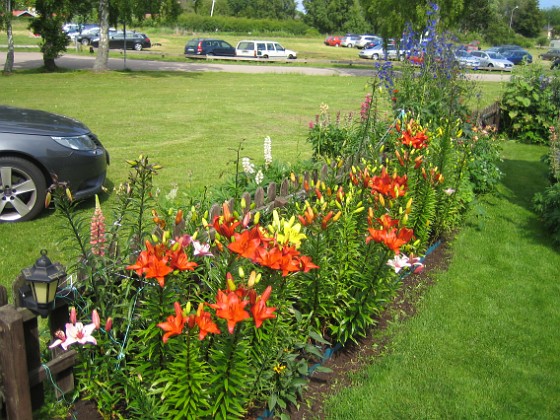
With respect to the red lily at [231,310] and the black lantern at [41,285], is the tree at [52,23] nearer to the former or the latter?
the black lantern at [41,285]

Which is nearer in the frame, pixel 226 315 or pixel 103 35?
pixel 226 315

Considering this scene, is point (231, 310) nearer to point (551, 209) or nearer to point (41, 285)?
point (41, 285)

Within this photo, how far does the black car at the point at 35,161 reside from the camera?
550 centimetres

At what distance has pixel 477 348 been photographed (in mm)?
3918

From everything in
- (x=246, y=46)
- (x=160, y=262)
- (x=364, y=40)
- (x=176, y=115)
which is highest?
(x=364, y=40)

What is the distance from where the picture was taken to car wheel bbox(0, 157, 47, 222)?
5.48 meters

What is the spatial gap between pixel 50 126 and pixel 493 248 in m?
4.76

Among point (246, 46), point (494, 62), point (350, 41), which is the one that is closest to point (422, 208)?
point (246, 46)

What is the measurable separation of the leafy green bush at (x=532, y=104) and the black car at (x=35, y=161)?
30.3 ft

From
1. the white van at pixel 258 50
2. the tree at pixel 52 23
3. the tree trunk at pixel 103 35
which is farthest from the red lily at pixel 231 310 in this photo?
the white van at pixel 258 50

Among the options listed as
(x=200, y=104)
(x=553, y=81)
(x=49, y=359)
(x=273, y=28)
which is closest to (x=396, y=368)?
(x=49, y=359)

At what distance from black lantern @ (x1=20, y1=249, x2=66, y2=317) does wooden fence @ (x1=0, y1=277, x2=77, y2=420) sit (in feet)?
0.12

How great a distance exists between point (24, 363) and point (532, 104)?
39.0 feet

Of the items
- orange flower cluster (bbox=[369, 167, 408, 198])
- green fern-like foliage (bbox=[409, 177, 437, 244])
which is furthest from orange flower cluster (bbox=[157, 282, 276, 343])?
green fern-like foliage (bbox=[409, 177, 437, 244])
